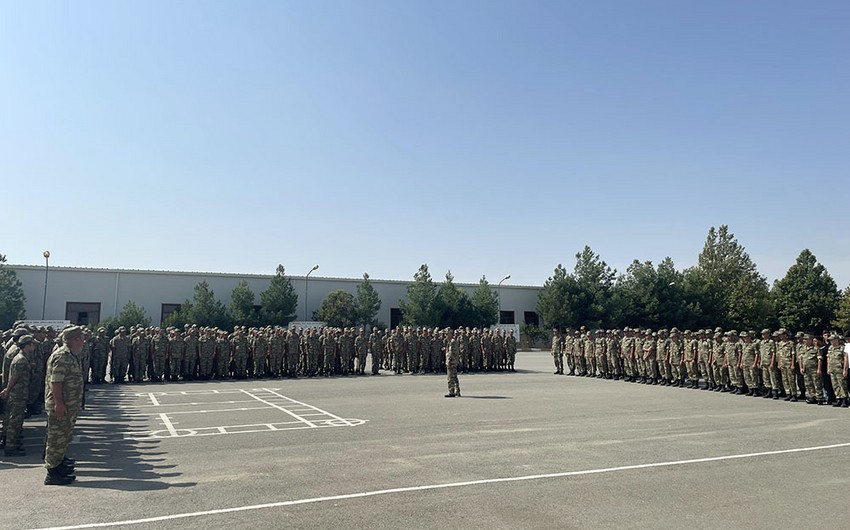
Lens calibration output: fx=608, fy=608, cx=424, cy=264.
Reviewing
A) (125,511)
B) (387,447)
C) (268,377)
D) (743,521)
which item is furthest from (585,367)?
(125,511)

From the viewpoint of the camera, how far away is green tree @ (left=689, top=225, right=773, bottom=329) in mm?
59375

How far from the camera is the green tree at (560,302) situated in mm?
54656

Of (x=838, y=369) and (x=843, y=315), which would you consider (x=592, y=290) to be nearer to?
(x=843, y=315)

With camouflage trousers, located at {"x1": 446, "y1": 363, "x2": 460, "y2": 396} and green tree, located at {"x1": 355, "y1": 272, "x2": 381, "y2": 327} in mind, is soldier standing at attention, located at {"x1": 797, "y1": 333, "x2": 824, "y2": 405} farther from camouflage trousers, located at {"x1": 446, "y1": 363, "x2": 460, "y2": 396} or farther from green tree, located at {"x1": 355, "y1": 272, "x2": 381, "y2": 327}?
green tree, located at {"x1": 355, "y1": 272, "x2": 381, "y2": 327}

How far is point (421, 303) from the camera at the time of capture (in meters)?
54.1

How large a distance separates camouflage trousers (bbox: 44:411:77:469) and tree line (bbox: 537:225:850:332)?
5010 cm

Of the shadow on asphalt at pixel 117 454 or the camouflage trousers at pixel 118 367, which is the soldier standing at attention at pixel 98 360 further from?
the shadow on asphalt at pixel 117 454

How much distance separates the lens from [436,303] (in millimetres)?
54281

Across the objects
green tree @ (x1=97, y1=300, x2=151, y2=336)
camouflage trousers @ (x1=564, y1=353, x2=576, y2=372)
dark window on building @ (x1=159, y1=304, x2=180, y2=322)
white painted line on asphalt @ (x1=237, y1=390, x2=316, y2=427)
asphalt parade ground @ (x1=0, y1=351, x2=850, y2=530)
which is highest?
dark window on building @ (x1=159, y1=304, x2=180, y2=322)

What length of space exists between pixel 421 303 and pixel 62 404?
4694cm

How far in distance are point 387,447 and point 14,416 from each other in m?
5.29

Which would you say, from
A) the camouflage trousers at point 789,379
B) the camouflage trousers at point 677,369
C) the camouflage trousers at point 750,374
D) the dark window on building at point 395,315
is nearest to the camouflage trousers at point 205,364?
the camouflage trousers at point 677,369

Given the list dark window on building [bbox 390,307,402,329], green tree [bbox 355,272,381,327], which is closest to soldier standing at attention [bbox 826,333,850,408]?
green tree [bbox 355,272,381,327]

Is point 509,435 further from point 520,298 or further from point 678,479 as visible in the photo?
point 520,298
